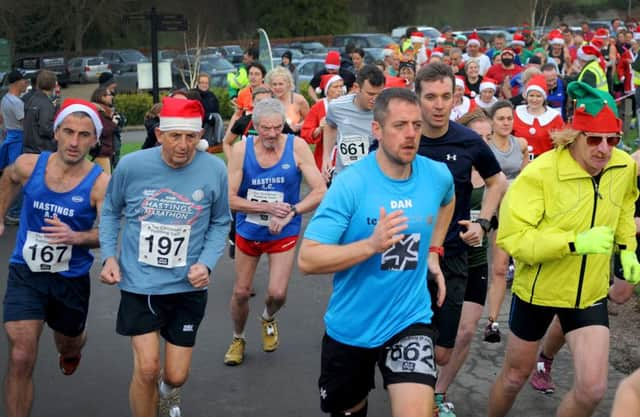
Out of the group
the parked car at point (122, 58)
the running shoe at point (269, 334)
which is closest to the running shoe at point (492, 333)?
the running shoe at point (269, 334)

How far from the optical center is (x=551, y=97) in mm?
14227

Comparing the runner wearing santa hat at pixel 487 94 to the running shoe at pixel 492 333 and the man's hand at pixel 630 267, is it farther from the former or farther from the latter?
the man's hand at pixel 630 267

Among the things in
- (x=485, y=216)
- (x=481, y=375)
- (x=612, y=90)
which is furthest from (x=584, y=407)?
(x=612, y=90)

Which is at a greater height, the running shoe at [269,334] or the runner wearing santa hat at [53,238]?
the runner wearing santa hat at [53,238]

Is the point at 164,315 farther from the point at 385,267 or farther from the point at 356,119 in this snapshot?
the point at 356,119

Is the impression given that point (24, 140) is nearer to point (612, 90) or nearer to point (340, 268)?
point (340, 268)

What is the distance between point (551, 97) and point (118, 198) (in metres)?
9.99

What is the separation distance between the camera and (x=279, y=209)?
7.07 m

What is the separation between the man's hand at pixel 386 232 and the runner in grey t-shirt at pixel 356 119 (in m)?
4.12

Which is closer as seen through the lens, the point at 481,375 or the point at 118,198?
the point at 118,198

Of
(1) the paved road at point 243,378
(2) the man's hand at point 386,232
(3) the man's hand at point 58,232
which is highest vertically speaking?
(2) the man's hand at point 386,232

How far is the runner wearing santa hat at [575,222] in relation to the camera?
16.3ft

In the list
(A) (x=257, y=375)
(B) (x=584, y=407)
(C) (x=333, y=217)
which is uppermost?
(C) (x=333, y=217)

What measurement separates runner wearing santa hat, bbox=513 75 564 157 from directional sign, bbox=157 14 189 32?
1049 cm
